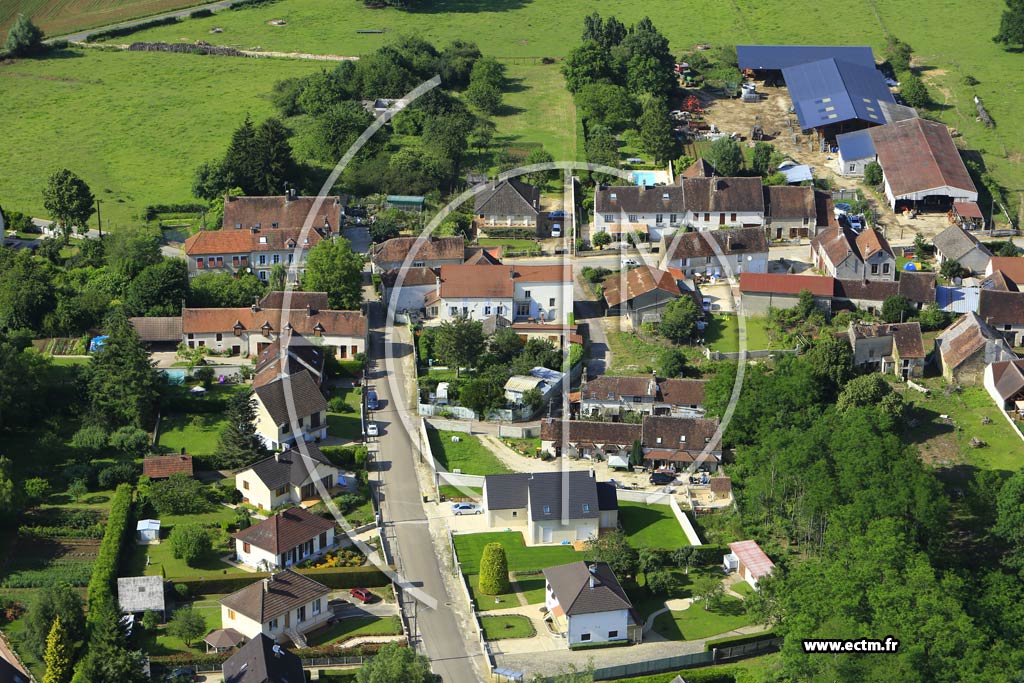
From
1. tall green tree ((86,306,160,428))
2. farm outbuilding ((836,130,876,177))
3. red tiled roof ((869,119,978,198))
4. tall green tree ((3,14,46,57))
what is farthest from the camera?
tall green tree ((3,14,46,57))

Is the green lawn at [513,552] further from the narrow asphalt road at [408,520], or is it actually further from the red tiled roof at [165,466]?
the red tiled roof at [165,466]

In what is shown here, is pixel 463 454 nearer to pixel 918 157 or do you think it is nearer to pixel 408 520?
pixel 408 520

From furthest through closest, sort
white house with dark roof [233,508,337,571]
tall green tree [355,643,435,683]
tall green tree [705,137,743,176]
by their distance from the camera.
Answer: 1. tall green tree [705,137,743,176]
2. white house with dark roof [233,508,337,571]
3. tall green tree [355,643,435,683]

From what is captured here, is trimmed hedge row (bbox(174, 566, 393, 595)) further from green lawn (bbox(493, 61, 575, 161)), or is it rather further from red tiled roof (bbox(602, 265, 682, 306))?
green lawn (bbox(493, 61, 575, 161))

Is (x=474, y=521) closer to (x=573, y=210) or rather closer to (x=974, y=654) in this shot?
(x=974, y=654)

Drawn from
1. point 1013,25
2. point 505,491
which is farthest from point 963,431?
point 1013,25

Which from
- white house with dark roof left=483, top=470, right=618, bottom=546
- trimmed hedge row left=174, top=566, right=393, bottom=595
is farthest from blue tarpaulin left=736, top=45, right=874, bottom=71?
trimmed hedge row left=174, top=566, right=393, bottom=595

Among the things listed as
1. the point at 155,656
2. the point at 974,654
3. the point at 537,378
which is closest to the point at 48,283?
the point at 537,378

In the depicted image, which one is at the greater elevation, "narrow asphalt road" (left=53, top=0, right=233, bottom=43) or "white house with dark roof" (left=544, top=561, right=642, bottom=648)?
"narrow asphalt road" (left=53, top=0, right=233, bottom=43)

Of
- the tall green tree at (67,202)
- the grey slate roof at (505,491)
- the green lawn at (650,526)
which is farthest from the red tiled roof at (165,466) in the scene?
the tall green tree at (67,202)
